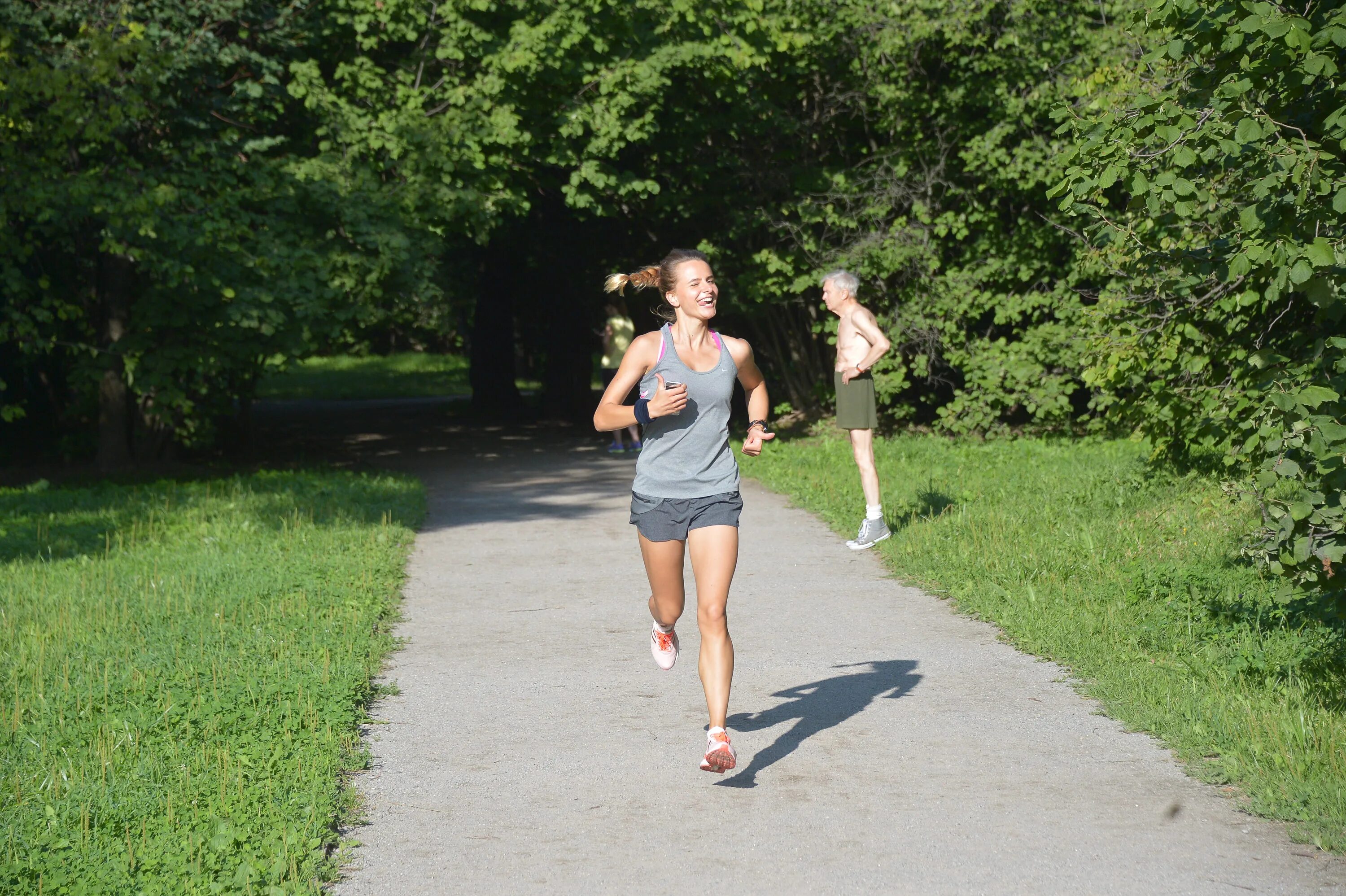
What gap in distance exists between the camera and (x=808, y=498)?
12570mm

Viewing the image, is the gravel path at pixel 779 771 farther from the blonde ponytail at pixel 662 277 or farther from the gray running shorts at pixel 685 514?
the blonde ponytail at pixel 662 277

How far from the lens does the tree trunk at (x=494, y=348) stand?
25578mm

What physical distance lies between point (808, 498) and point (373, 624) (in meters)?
5.71

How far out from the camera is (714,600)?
17.3 feet

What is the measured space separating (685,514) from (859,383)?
5.40 metres

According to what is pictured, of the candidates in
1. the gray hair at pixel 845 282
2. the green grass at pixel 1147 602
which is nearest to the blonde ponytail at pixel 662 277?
the green grass at pixel 1147 602

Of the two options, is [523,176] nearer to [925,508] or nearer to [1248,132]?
[925,508]

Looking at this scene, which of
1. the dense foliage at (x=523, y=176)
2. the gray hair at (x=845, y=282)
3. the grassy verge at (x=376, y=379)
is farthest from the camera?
the grassy verge at (x=376, y=379)

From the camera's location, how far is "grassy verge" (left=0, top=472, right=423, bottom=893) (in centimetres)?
435

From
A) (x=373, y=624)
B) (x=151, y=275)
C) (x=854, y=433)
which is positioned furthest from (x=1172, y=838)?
(x=151, y=275)

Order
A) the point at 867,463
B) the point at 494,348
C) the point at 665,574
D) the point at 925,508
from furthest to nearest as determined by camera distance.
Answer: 1. the point at 494,348
2. the point at 925,508
3. the point at 867,463
4. the point at 665,574

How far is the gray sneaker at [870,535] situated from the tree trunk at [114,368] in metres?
9.34

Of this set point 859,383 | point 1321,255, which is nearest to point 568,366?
point 859,383

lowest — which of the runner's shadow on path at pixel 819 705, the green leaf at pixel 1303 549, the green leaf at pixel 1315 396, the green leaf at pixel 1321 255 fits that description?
the runner's shadow on path at pixel 819 705
